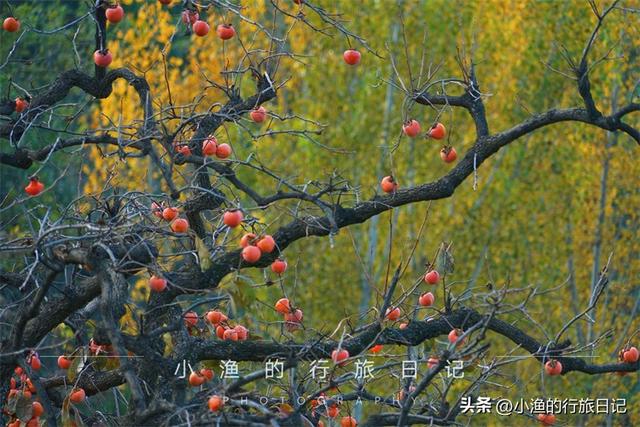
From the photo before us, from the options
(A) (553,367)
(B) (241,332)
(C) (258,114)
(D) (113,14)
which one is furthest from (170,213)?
(A) (553,367)

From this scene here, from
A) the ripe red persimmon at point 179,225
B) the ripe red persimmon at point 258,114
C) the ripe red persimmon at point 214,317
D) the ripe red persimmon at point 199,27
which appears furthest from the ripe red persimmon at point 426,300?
the ripe red persimmon at point 199,27

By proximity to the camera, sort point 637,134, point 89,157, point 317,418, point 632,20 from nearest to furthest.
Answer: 1. point 317,418
2. point 637,134
3. point 632,20
4. point 89,157

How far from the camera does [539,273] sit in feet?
33.6

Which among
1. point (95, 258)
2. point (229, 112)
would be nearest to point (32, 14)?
point (229, 112)

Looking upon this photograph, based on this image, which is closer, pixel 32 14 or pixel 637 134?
pixel 637 134

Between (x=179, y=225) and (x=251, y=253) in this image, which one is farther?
(x=179, y=225)

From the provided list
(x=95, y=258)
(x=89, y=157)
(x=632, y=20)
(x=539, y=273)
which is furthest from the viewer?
(x=89, y=157)

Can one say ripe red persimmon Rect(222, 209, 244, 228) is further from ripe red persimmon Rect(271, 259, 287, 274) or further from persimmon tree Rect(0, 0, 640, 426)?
ripe red persimmon Rect(271, 259, 287, 274)

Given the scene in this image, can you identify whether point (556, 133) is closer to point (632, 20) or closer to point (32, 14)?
point (632, 20)

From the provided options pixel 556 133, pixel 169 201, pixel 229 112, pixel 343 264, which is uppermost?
pixel 229 112

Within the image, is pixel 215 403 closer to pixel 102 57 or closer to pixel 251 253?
pixel 251 253

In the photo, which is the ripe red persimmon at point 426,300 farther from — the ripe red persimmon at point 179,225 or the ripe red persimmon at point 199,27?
the ripe red persimmon at point 199,27

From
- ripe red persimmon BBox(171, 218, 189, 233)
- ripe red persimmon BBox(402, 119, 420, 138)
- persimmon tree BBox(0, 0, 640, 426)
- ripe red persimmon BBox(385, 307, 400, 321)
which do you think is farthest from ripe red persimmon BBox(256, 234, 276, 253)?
ripe red persimmon BBox(402, 119, 420, 138)

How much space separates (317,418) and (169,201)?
2.91ft
